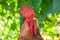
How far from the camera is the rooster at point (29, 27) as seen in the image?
214 centimetres

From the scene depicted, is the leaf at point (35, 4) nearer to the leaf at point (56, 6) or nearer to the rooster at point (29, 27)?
the rooster at point (29, 27)

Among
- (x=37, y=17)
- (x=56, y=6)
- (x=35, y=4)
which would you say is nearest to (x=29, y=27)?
(x=37, y=17)

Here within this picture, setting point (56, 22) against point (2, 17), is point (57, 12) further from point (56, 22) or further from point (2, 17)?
point (2, 17)

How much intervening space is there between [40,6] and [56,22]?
0.23 meters

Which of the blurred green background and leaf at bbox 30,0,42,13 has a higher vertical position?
leaf at bbox 30,0,42,13

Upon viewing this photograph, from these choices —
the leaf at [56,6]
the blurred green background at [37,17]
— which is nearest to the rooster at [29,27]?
the blurred green background at [37,17]

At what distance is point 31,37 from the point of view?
2.18 m

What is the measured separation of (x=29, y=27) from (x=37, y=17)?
13 cm

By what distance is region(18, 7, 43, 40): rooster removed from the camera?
2.14 metres

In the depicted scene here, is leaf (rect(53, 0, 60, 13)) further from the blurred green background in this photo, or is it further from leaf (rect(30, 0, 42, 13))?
leaf (rect(30, 0, 42, 13))

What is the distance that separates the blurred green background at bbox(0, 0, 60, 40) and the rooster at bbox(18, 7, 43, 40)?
4 cm

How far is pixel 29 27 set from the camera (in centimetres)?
217

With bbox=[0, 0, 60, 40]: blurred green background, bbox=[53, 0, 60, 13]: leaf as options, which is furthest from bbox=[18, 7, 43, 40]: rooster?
bbox=[53, 0, 60, 13]: leaf

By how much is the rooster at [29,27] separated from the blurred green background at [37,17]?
1.6 inches
